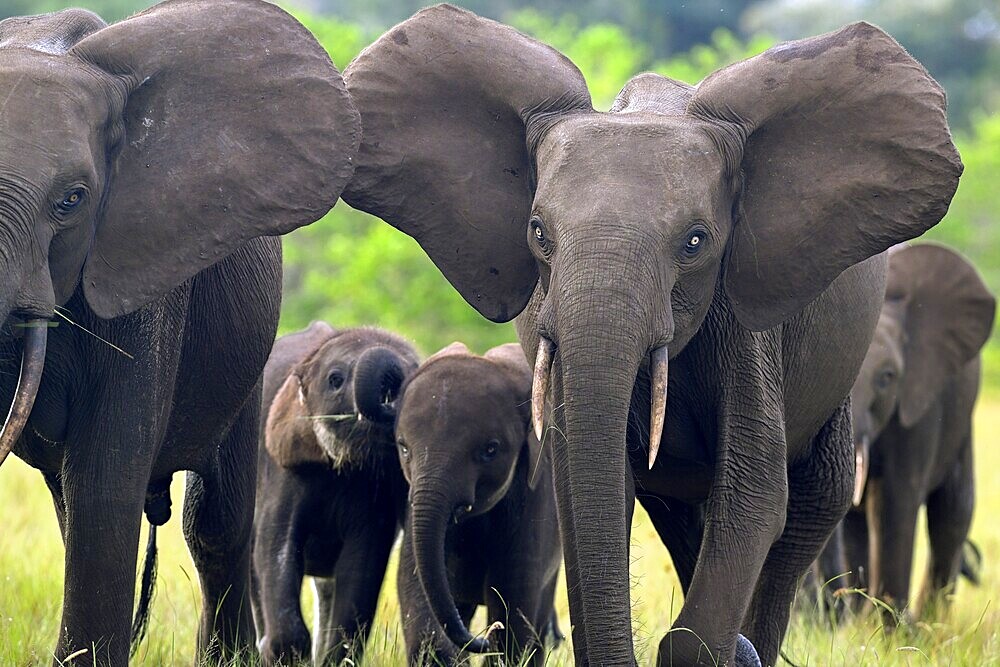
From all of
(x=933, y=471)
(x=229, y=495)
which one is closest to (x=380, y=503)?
(x=229, y=495)

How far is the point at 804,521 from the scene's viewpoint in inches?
245

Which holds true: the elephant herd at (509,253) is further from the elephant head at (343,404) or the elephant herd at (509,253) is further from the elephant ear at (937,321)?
the elephant ear at (937,321)

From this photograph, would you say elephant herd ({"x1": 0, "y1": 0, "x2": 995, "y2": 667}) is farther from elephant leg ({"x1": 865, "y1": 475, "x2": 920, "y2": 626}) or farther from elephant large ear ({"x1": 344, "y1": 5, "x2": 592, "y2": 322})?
elephant leg ({"x1": 865, "y1": 475, "x2": 920, "y2": 626})

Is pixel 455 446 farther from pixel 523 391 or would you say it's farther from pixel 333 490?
pixel 333 490

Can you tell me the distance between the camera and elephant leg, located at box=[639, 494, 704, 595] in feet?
20.5

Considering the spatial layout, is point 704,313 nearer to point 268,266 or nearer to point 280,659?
point 268,266

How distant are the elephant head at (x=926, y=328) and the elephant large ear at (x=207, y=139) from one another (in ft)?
16.8

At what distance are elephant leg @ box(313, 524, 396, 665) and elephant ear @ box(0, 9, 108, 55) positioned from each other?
272 cm

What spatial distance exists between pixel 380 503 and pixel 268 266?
1.56 m

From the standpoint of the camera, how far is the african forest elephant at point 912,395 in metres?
9.62

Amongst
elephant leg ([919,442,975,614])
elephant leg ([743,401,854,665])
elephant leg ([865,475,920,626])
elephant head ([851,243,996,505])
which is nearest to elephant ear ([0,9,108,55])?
elephant leg ([743,401,854,665])

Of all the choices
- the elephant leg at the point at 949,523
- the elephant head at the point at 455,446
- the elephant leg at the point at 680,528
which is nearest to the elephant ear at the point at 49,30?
the elephant head at the point at 455,446

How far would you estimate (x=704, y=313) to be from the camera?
4.98 meters

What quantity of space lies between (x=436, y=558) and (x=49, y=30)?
7.50ft
